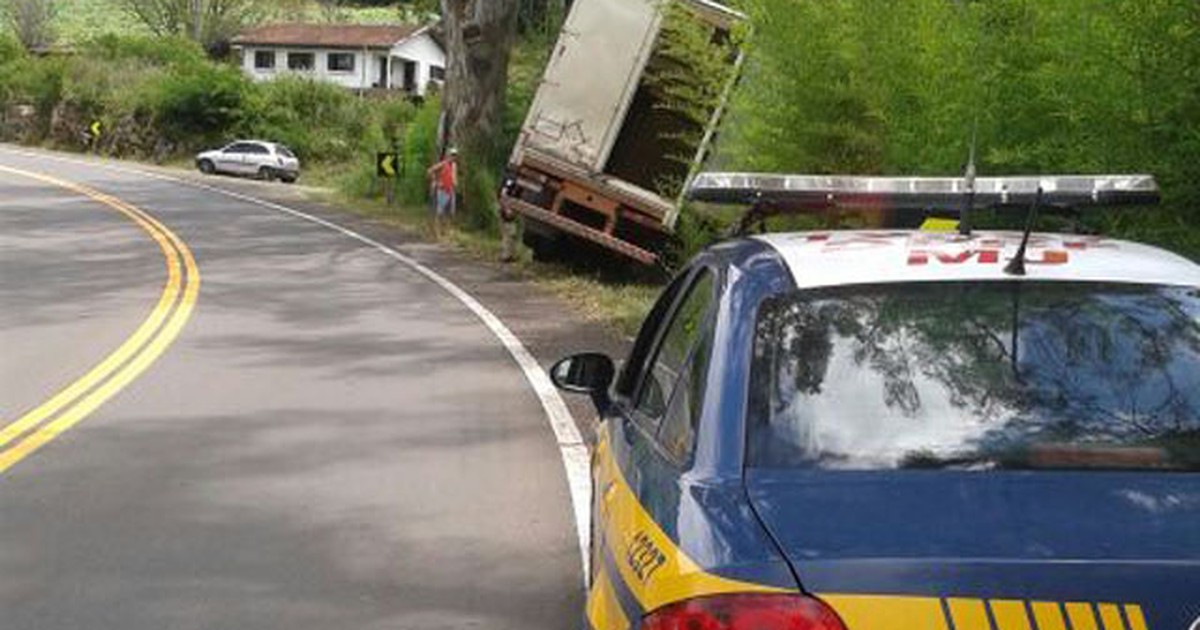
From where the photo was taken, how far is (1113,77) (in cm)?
696

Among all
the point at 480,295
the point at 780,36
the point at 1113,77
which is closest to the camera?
the point at 1113,77

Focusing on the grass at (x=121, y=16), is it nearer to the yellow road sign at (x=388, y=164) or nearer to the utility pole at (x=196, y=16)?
the utility pole at (x=196, y=16)

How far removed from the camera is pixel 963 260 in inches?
138

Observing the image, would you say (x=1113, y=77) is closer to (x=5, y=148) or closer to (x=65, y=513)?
(x=65, y=513)

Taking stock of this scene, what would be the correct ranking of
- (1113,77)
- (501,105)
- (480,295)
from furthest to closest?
(501,105) < (480,295) < (1113,77)

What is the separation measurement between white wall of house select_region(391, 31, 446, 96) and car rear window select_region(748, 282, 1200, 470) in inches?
3281

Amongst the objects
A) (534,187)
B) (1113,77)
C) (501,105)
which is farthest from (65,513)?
(501,105)

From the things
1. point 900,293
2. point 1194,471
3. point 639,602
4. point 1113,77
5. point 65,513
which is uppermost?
point 1113,77

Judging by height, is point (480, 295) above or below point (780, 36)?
below

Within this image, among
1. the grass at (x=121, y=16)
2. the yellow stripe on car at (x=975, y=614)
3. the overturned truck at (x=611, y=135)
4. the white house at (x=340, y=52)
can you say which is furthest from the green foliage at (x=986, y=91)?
the grass at (x=121, y=16)

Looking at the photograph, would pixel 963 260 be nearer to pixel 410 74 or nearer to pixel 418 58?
pixel 410 74

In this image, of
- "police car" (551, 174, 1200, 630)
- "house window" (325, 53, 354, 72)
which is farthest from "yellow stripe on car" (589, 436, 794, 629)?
"house window" (325, 53, 354, 72)

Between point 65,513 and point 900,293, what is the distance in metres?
5.05

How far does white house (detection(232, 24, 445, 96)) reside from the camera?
8575cm
